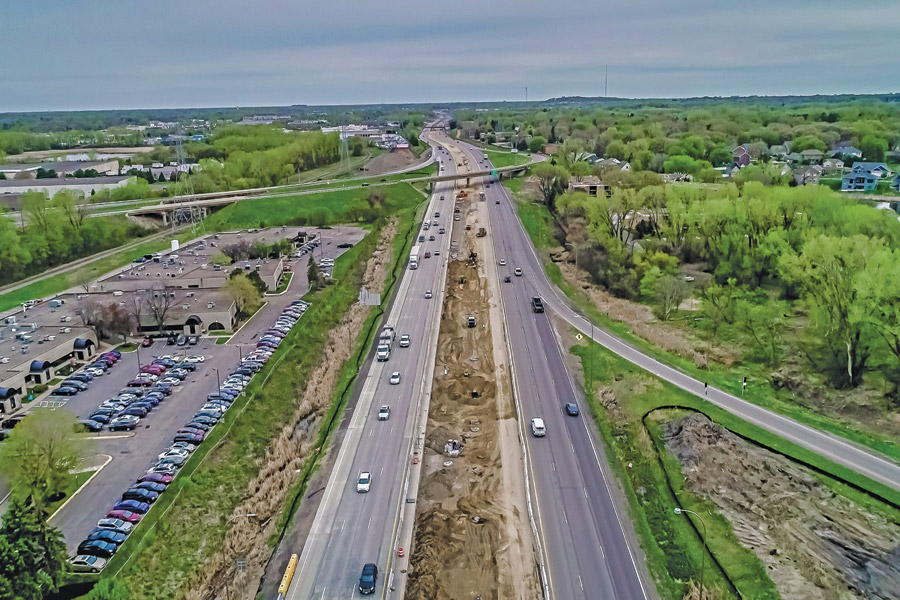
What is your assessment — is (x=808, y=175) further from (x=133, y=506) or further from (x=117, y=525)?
(x=117, y=525)

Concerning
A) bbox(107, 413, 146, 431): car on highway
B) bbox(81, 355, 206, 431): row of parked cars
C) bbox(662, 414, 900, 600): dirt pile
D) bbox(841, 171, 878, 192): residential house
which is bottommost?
bbox(662, 414, 900, 600): dirt pile

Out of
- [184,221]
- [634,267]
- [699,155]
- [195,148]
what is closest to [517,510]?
[634,267]

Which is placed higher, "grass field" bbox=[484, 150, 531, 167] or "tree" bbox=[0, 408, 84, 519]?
"grass field" bbox=[484, 150, 531, 167]

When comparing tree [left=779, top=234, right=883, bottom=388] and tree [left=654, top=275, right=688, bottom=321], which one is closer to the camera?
tree [left=779, top=234, right=883, bottom=388]

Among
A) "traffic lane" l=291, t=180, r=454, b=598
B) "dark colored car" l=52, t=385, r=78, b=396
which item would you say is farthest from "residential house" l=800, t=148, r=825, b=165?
"dark colored car" l=52, t=385, r=78, b=396

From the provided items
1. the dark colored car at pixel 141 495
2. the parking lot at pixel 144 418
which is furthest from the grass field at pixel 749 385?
the dark colored car at pixel 141 495

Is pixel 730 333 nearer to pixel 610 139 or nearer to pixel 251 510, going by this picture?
pixel 251 510

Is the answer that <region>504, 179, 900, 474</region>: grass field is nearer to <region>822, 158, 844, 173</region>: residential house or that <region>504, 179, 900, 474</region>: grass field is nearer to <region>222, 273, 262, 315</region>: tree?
<region>222, 273, 262, 315</region>: tree
